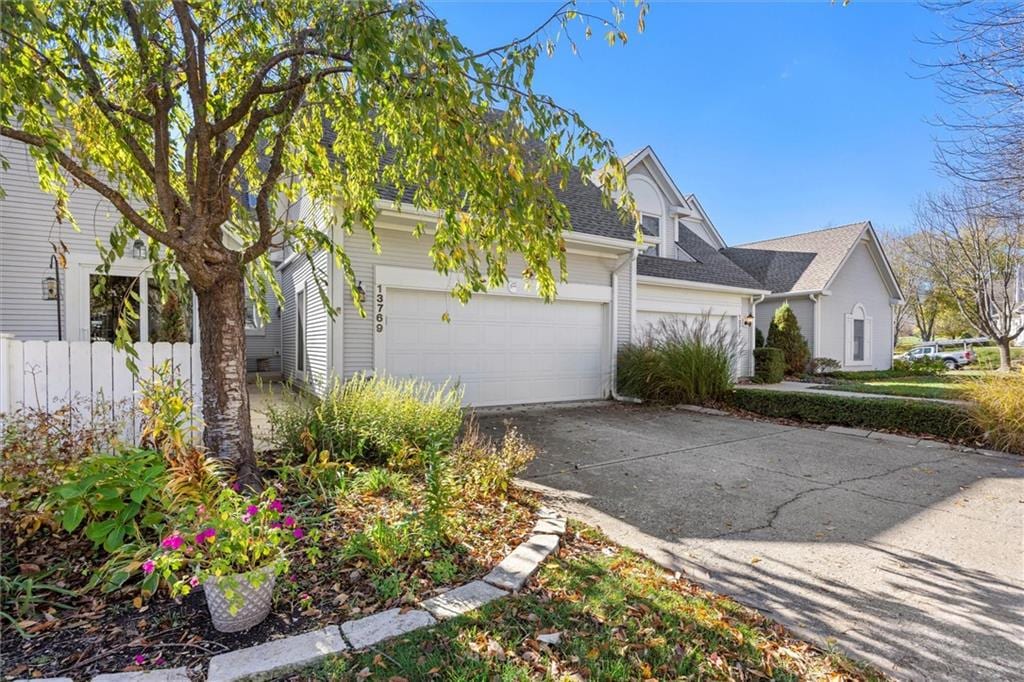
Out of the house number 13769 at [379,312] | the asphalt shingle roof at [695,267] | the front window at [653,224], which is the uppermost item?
the front window at [653,224]

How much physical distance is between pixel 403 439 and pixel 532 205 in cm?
255

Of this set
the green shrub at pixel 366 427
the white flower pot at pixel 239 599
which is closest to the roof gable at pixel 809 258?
the green shrub at pixel 366 427

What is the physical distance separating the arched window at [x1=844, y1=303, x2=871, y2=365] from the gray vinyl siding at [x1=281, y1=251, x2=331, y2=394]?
18.1m

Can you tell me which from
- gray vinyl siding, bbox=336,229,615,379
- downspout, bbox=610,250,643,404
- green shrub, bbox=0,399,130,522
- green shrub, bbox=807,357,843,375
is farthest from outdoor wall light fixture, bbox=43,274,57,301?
green shrub, bbox=807,357,843,375

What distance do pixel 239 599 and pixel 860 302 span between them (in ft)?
71.3

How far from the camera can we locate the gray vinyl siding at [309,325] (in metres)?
8.02

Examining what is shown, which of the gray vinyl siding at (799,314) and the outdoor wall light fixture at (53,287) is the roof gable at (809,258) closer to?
the gray vinyl siding at (799,314)

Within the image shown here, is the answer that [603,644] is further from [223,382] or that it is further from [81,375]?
[81,375]

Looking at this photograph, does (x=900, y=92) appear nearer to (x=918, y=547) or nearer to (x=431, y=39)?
(x=918, y=547)

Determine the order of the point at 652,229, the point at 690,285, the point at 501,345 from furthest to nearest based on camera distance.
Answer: the point at 652,229
the point at 690,285
the point at 501,345

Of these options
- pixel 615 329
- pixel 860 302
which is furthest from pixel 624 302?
pixel 860 302

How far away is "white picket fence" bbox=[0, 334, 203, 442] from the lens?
4016 mm

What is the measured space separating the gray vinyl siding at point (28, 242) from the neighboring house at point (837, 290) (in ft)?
61.4

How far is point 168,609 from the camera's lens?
7.91 ft
